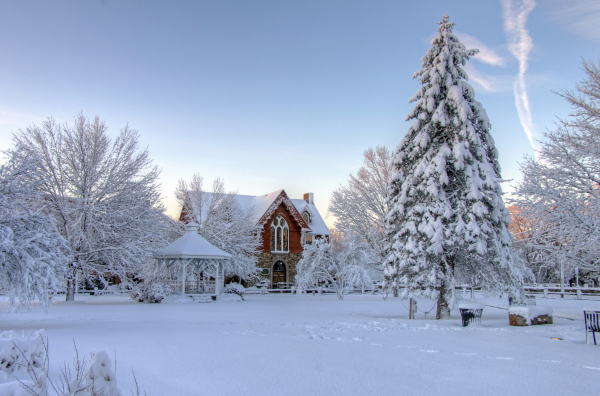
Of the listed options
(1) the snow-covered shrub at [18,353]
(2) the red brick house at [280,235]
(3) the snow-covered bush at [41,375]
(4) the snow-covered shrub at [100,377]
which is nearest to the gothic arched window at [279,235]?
(2) the red brick house at [280,235]

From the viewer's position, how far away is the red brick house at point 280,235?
40906 mm

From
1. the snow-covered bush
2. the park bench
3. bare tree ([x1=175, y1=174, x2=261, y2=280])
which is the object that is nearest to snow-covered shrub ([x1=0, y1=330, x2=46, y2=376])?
the snow-covered bush

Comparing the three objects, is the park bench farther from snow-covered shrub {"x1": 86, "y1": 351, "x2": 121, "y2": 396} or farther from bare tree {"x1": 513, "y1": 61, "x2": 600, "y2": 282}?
snow-covered shrub {"x1": 86, "y1": 351, "x2": 121, "y2": 396}

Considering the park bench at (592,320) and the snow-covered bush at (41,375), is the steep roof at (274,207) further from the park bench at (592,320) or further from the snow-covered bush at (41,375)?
the snow-covered bush at (41,375)

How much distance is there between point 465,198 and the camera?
53.1 ft

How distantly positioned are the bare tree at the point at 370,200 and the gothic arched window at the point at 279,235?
11042mm

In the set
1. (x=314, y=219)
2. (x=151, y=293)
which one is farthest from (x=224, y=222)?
(x=314, y=219)

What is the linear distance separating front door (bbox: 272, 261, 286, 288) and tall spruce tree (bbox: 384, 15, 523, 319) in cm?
2502

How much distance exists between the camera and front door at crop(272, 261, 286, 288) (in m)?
41.5

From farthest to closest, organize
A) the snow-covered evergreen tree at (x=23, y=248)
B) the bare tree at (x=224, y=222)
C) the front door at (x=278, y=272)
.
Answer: the front door at (x=278, y=272)
the bare tree at (x=224, y=222)
the snow-covered evergreen tree at (x=23, y=248)

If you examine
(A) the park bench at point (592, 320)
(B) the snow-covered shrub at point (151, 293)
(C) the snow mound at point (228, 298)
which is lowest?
(C) the snow mound at point (228, 298)

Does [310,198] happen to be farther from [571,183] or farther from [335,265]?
[571,183]

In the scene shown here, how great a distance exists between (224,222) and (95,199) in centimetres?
1205

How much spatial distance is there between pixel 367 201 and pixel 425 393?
987 inches
